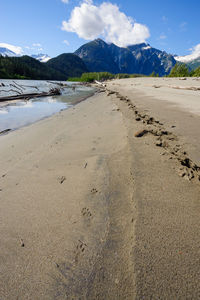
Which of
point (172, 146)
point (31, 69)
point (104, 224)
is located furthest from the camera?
point (31, 69)

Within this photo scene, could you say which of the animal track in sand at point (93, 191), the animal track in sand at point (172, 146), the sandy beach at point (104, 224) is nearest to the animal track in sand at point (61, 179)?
the sandy beach at point (104, 224)

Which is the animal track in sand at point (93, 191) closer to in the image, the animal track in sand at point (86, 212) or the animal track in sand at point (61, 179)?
the animal track in sand at point (86, 212)

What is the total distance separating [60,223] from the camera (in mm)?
1310

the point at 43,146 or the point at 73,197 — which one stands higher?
the point at 73,197

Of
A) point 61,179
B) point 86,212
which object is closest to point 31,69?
point 61,179

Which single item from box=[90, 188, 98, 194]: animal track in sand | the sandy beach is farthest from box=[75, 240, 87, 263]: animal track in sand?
box=[90, 188, 98, 194]: animal track in sand

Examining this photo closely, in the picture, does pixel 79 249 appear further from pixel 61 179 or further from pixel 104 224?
pixel 61 179

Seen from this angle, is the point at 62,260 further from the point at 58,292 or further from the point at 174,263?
the point at 174,263

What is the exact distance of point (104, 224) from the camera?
124cm

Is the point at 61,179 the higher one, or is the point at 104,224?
the point at 104,224

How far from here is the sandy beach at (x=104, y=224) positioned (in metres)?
0.85

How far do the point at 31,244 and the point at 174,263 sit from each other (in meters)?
1.03

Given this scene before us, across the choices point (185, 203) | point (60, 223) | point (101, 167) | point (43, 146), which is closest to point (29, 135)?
point (43, 146)

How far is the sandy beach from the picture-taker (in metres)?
0.85
